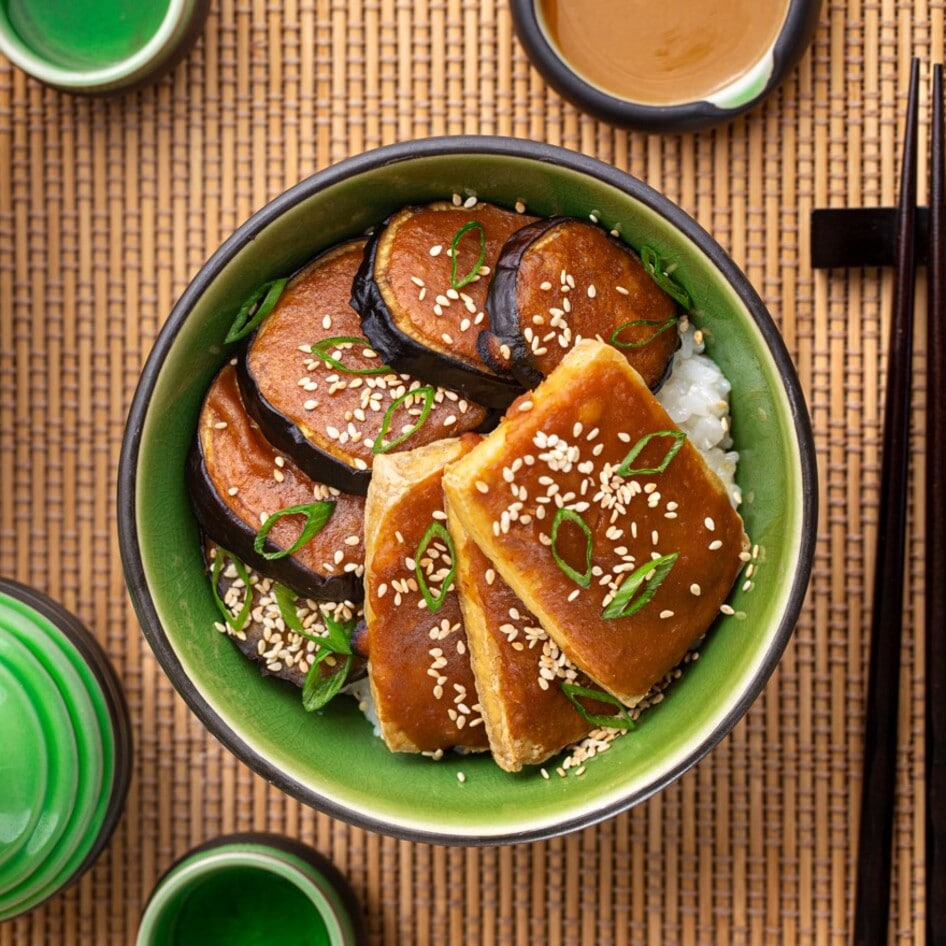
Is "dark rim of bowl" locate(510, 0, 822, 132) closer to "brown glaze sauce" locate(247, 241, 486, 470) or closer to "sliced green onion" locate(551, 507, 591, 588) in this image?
"brown glaze sauce" locate(247, 241, 486, 470)

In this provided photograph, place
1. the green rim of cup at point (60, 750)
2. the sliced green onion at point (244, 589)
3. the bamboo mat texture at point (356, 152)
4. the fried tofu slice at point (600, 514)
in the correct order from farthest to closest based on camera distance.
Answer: the bamboo mat texture at point (356, 152)
the green rim of cup at point (60, 750)
the sliced green onion at point (244, 589)
the fried tofu slice at point (600, 514)

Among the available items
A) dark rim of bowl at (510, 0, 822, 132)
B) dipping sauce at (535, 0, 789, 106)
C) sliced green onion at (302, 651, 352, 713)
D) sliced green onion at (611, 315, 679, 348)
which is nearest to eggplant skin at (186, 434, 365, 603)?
sliced green onion at (302, 651, 352, 713)

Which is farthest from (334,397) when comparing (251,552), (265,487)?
(251,552)

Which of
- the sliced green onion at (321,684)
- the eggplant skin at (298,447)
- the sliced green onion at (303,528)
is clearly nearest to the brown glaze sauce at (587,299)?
the eggplant skin at (298,447)

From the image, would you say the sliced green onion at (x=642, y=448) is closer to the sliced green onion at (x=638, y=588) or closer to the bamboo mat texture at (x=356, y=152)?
the sliced green onion at (x=638, y=588)

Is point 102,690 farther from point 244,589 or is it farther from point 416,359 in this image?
→ point 416,359

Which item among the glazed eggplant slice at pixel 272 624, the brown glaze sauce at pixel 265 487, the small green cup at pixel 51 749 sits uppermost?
the brown glaze sauce at pixel 265 487

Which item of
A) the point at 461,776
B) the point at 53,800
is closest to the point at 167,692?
the point at 53,800

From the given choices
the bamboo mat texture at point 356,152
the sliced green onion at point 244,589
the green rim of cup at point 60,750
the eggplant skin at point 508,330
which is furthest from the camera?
the bamboo mat texture at point 356,152
